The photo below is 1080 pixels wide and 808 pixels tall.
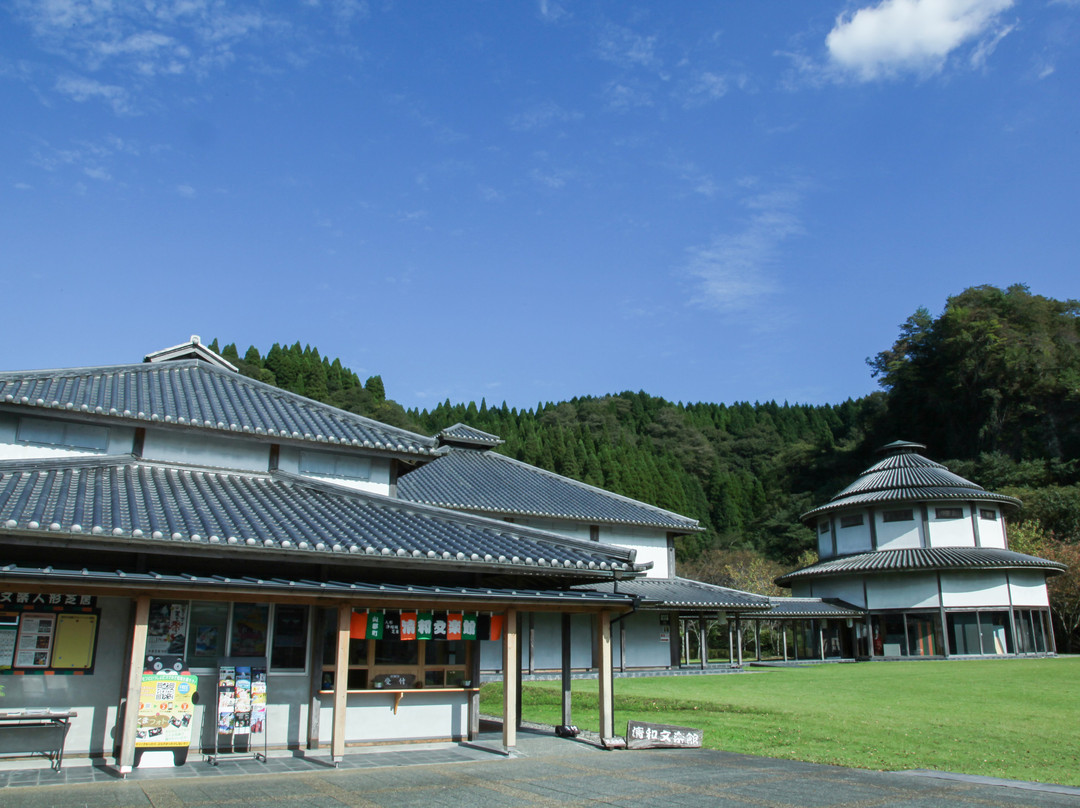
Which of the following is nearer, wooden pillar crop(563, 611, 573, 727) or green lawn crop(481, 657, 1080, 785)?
green lawn crop(481, 657, 1080, 785)

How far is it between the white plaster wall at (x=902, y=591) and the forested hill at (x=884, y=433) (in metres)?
12.5

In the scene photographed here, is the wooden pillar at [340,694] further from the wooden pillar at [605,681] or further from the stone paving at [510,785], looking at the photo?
the wooden pillar at [605,681]

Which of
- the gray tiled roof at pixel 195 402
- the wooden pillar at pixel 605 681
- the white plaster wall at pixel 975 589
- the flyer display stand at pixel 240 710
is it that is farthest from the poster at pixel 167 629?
the white plaster wall at pixel 975 589

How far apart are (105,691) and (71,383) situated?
17.9 ft

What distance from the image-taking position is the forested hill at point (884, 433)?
54875mm

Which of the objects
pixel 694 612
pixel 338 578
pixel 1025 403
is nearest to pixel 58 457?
pixel 338 578

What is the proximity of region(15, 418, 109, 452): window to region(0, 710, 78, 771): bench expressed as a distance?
14.2 feet

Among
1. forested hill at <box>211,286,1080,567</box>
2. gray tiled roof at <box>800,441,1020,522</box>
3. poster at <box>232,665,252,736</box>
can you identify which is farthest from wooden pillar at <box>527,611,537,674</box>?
forested hill at <box>211,286,1080,567</box>

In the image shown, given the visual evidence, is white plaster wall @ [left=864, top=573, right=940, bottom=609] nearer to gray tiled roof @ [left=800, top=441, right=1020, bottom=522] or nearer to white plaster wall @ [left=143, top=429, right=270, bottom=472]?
gray tiled roof @ [left=800, top=441, right=1020, bottom=522]

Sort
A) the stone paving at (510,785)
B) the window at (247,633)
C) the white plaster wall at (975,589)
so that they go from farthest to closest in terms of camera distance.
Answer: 1. the white plaster wall at (975,589)
2. the window at (247,633)
3. the stone paving at (510,785)

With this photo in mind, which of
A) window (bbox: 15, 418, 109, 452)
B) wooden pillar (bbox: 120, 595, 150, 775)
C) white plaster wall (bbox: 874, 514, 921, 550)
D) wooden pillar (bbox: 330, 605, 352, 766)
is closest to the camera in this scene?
wooden pillar (bbox: 120, 595, 150, 775)

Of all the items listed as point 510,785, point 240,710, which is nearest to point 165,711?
point 240,710

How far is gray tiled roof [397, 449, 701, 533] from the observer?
27250 mm

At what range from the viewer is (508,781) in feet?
29.8
